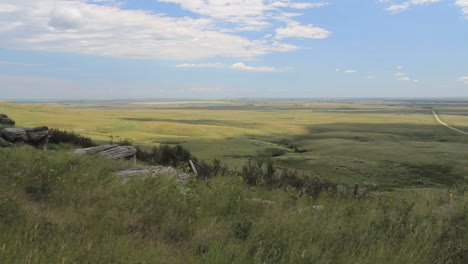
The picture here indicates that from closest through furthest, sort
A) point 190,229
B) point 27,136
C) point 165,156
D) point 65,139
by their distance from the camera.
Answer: point 190,229 → point 27,136 → point 165,156 → point 65,139

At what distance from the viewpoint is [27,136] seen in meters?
15.9

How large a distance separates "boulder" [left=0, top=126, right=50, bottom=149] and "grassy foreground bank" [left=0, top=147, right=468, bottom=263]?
1076 centimetres

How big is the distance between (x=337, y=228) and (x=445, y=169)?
3419 cm

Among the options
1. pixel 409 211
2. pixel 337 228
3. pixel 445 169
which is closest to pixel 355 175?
pixel 445 169

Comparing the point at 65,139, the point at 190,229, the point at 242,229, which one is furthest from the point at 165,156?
the point at 242,229

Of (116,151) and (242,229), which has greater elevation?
(242,229)

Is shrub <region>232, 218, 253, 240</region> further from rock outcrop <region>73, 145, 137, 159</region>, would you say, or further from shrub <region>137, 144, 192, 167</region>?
shrub <region>137, 144, 192, 167</region>

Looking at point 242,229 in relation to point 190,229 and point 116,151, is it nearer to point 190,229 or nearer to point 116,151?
point 190,229

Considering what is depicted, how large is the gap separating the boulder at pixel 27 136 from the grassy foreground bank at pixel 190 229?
1076 centimetres

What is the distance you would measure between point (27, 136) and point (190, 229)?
15.2 metres

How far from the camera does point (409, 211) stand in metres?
6.13

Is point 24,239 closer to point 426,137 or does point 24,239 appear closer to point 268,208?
point 268,208

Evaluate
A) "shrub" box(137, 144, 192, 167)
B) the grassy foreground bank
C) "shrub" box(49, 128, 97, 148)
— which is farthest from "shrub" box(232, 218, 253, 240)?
"shrub" box(49, 128, 97, 148)

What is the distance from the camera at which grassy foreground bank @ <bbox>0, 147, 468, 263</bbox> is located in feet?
12.0
